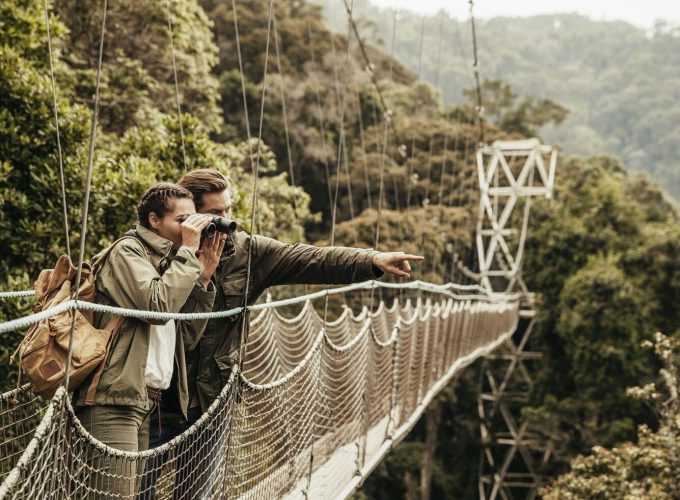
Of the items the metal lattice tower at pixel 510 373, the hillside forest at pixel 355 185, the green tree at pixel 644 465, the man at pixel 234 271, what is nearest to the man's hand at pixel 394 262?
the man at pixel 234 271

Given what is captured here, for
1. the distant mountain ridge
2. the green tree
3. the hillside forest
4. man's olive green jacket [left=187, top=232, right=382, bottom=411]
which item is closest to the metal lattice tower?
the hillside forest

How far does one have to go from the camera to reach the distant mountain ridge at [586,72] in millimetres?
26484

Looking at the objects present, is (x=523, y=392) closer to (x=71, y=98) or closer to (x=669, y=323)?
(x=669, y=323)

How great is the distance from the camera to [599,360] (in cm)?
1057

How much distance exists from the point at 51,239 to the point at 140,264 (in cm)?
262

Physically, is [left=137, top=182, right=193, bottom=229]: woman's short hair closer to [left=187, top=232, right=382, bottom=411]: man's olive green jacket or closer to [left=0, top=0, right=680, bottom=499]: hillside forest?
[left=187, top=232, right=382, bottom=411]: man's olive green jacket

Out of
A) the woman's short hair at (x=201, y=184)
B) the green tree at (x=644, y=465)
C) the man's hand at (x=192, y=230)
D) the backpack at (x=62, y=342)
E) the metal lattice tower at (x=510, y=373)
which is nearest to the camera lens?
the backpack at (x=62, y=342)

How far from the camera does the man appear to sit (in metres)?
1.51

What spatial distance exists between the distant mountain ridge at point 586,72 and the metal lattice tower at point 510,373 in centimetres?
1138

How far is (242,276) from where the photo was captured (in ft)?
5.16

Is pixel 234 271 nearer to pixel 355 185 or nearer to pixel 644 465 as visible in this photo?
pixel 644 465

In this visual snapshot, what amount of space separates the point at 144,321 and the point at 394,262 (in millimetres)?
467

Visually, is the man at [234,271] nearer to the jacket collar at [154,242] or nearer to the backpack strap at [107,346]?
the jacket collar at [154,242]

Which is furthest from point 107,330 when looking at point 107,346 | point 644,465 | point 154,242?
point 644,465
